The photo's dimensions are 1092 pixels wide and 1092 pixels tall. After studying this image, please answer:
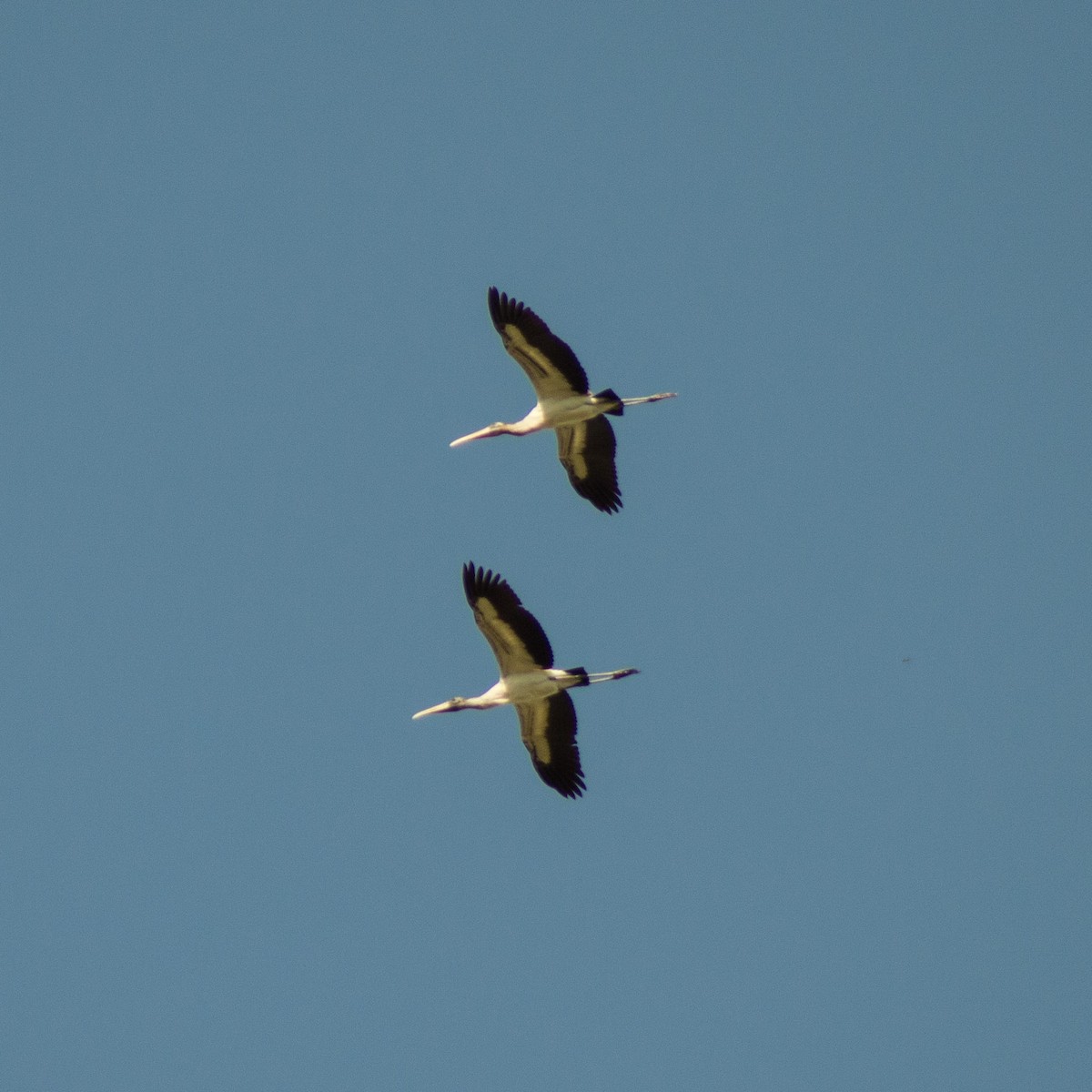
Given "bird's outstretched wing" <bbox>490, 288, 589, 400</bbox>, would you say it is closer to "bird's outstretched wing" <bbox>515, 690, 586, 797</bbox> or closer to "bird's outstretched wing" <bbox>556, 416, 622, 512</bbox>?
"bird's outstretched wing" <bbox>556, 416, 622, 512</bbox>

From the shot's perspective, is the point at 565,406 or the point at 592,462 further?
the point at 592,462

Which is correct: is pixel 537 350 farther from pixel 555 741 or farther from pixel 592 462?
pixel 555 741

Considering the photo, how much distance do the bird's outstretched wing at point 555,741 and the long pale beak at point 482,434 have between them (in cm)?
401

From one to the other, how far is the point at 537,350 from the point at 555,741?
4860 millimetres

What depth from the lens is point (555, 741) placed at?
26016 millimetres

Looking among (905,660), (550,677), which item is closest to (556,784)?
(550,677)

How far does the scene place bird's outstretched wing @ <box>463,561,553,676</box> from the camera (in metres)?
24.6

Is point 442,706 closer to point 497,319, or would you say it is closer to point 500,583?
point 500,583

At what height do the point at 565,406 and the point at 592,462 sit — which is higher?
the point at 565,406

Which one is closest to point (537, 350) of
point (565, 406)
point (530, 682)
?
point (565, 406)

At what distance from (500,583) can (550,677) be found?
1371 millimetres

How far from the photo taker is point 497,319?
25500 millimetres

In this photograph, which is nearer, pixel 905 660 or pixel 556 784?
pixel 556 784

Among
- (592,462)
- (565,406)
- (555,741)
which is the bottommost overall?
(555,741)
